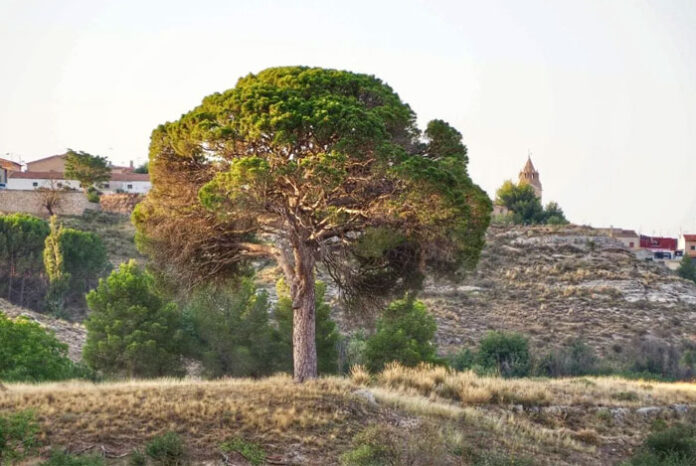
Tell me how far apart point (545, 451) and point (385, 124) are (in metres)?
9.60

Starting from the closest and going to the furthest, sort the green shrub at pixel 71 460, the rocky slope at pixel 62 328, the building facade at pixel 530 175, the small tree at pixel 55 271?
the green shrub at pixel 71 460 → the rocky slope at pixel 62 328 → the small tree at pixel 55 271 → the building facade at pixel 530 175

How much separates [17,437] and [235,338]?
22.5 m

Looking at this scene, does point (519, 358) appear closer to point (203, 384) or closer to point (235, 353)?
point (235, 353)

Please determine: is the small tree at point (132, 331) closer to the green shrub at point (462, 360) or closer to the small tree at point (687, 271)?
the green shrub at point (462, 360)

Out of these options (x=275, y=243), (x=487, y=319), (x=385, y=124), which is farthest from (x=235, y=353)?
(x=487, y=319)

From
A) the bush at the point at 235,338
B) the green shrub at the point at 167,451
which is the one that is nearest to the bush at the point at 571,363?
the bush at the point at 235,338

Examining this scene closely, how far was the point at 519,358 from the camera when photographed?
48.2 meters

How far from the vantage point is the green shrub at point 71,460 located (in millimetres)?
16344

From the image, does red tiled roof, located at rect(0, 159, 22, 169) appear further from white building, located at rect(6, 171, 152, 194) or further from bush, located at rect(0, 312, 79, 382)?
bush, located at rect(0, 312, 79, 382)

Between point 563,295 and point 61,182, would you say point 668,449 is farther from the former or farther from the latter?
point 61,182

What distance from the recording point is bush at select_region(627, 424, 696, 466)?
70.7ft

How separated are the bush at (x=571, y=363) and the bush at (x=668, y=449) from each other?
24.2 m

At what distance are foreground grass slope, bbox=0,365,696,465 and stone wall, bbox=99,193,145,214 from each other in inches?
2609

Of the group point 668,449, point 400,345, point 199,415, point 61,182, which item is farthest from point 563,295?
point 199,415
